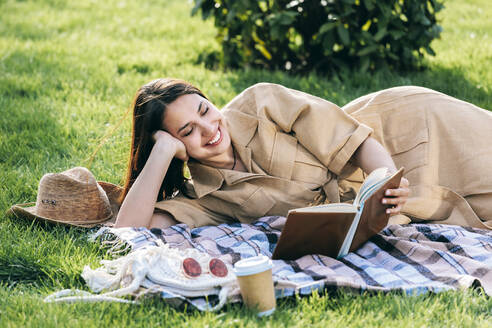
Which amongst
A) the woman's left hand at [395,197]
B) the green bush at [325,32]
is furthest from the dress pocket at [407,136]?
the green bush at [325,32]

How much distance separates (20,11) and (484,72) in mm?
6274

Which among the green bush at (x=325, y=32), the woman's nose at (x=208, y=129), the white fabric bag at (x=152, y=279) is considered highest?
the green bush at (x=325, y=32)

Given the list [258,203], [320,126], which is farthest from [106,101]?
[320,126]

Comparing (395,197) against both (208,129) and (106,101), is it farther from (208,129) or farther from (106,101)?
(106,101)

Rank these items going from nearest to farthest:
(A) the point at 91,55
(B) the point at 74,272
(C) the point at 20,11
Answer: (B) the point at 74,272 < (A) the point at 91,55 < (C) the point at 20,11

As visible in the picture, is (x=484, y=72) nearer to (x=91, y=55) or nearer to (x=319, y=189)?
(x=319, y=189)

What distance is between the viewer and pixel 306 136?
10.4 ft

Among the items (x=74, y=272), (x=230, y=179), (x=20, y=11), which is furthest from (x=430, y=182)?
(x=20, y=11)

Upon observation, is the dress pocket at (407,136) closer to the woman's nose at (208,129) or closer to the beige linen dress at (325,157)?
the beige linen dress at (325,157)

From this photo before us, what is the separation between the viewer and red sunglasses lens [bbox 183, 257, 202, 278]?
91.3 inches

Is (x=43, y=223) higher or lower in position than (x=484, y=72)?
lower

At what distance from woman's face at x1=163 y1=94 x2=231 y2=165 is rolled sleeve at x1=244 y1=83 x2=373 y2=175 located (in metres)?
0.27

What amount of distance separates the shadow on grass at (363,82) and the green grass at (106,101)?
13 mm

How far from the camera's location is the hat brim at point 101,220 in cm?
309
